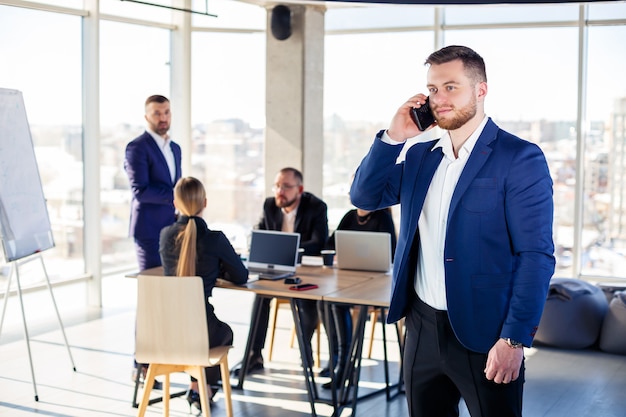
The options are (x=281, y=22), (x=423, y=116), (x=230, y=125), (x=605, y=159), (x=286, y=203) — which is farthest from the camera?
(x=230, y=125)

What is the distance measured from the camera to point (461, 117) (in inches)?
105

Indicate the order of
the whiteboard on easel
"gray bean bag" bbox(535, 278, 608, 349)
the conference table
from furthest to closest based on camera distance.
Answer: "gray bean bag" bbox(535, 278, 608, 349), the whiteboard on easel, the conference table

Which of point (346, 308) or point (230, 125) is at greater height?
point (230, 125)

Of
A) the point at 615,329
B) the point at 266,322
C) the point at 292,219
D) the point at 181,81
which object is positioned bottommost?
the point at 615,329

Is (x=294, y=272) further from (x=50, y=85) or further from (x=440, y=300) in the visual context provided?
(x=50, y=85)

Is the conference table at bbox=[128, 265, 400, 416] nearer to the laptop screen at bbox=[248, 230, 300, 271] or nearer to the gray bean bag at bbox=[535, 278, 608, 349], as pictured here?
the laptop screen at bbox=[248, 230, 300, 271]

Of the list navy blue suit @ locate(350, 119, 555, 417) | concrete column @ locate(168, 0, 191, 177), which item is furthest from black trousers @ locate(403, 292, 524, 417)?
concrete column @ locate(168, 0, 191, 177)

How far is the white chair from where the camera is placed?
4.50 m

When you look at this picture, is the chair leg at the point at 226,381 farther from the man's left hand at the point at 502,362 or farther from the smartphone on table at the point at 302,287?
the man's left hand at the point at 502,362

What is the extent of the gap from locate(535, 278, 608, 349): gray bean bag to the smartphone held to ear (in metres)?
4.95

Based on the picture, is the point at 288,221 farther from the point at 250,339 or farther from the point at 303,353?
the point at 303,353

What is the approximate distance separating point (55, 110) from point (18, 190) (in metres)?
2.85

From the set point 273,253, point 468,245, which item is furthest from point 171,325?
point 468,245

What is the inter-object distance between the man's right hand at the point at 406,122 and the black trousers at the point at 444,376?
575 mm
